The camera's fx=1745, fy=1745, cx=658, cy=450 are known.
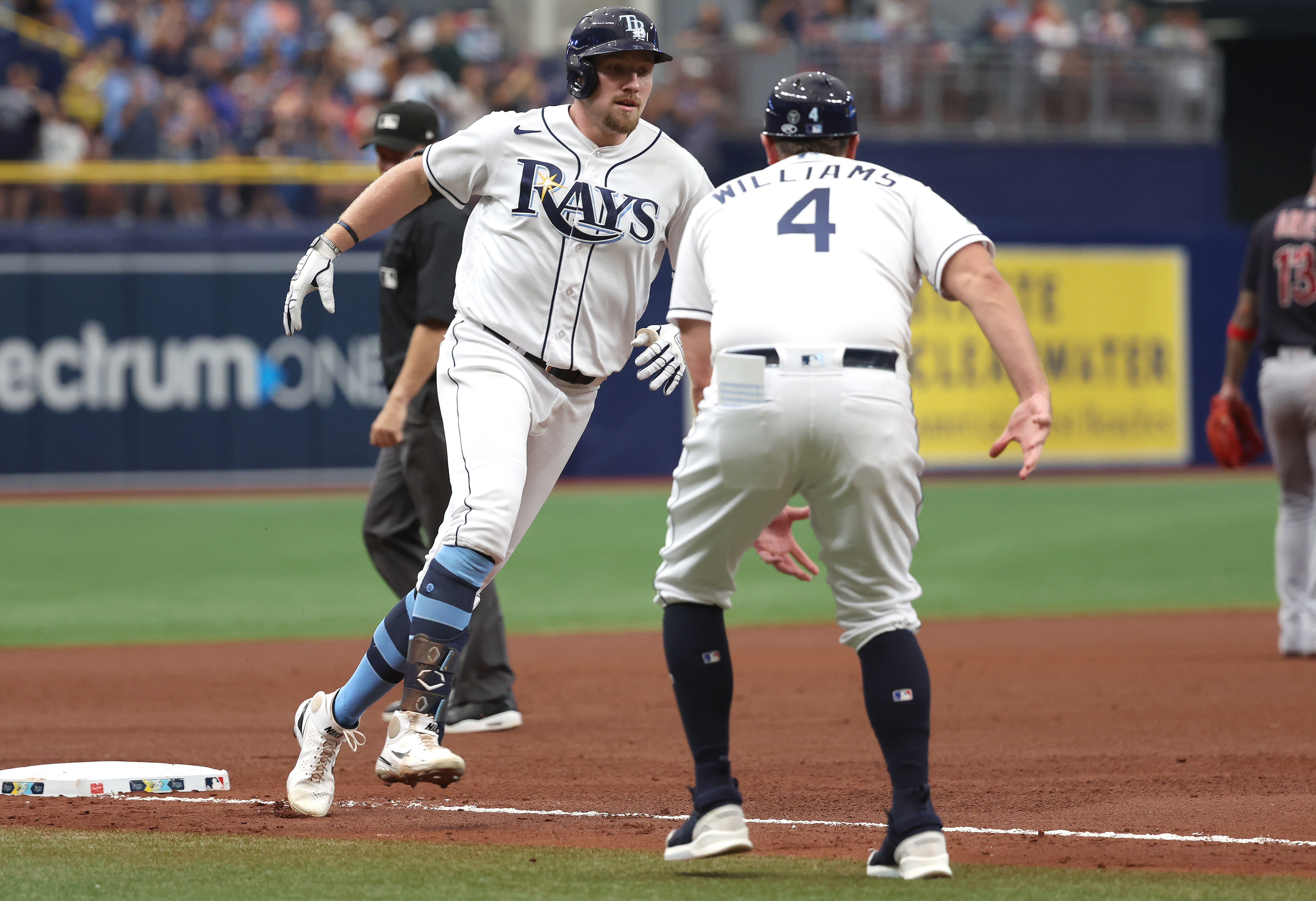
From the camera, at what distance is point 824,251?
4.03 meters

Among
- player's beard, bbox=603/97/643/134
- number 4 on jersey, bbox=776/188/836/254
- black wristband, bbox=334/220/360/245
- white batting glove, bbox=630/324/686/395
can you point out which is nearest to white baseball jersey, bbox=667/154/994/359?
number 4 on jersey, bbox=776/188/836/254

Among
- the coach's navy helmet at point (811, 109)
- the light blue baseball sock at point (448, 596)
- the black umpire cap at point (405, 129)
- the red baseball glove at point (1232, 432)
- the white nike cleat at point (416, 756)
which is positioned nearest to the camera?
the coach's navy helmet at point (811, 109)

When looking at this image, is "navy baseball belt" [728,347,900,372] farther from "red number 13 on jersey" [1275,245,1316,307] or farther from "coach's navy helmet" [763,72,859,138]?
"red number 13 on jersey" [1275,245,1316,307]

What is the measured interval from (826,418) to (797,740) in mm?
2753

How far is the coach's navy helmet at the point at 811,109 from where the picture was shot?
4.14 m

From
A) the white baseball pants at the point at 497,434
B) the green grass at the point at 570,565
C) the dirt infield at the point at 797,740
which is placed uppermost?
the white baseball pants at the point at 497,434

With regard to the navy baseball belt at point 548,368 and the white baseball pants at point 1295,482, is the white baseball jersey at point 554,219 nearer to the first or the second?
the navy baseball belt at point 548,368

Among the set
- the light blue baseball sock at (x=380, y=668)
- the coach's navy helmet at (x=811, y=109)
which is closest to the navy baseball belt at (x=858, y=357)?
the coach's navy helmet at (x=811, y=109)

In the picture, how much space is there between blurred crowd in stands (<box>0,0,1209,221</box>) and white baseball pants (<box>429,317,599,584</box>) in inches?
481

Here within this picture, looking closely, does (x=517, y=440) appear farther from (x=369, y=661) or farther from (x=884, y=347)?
(x=884, y=347)

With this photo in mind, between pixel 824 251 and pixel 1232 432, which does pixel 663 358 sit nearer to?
pixel 824 251

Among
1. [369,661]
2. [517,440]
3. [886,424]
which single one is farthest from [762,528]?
[369,661]

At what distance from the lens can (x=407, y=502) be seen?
681 centimetres

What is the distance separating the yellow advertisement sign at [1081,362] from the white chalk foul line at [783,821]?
13.9 m
